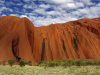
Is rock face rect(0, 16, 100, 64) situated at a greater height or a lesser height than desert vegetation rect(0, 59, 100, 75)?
greater

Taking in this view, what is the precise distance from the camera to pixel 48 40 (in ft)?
148

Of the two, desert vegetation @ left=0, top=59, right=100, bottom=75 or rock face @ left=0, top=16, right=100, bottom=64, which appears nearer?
desert vegetation @ left=0, top=59, right=100, bottom=75

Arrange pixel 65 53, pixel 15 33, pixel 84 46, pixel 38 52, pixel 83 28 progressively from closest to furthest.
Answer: pixel 15 33
pixel 38 52
pixel 65 53
pixel 84 46
pixel 83 28

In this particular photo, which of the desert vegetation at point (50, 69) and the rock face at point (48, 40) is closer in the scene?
the desert vegetation at point (50, 69)

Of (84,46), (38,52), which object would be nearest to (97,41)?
(84,46)

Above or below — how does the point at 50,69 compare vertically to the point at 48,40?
below

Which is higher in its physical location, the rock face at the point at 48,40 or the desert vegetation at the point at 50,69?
the rock face at the point at 48,40

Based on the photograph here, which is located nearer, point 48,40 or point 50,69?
point 50,69

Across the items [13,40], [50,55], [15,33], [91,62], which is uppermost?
[15,33]

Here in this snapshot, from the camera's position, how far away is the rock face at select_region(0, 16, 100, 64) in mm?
33875

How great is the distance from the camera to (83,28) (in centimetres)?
5222

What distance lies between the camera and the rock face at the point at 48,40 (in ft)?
111

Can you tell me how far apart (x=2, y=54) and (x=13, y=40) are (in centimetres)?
619

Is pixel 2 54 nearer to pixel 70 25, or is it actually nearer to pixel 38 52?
pixel 38 52
